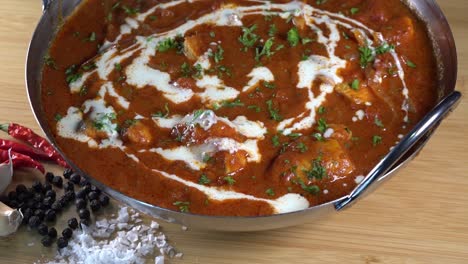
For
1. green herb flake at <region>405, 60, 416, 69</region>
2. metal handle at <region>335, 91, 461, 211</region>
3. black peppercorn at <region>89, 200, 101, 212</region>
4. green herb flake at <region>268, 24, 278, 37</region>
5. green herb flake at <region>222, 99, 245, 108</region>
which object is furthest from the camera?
A: green herb flake at <region>268, 24, 278, 37</region>

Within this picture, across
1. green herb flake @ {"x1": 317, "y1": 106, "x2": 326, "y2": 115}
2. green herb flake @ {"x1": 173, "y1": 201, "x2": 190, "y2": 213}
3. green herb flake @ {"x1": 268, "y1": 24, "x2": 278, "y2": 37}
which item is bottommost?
green herb flake @ {"x1": 173, "y1": 201, "x2": 190, "y2": 213}

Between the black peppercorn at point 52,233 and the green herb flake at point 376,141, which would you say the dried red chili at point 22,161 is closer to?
the black peppercorn at point 52,233

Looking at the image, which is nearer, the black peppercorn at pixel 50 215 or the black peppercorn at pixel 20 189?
the black peppercorn at pixel 50 215

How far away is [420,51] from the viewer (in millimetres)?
3795

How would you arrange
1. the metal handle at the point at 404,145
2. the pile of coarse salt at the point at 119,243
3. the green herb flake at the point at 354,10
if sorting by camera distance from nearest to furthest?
1. the metal handle at the point at 404,145
2. the pile of coarse salt at the point at 119,243
3. the green herb flake at the point at 354,10

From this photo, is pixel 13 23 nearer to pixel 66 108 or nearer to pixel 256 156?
pixel 66 108

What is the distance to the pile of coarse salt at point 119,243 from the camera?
312 centimetres

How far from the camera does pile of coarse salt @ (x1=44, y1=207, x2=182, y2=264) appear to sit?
3121 millimetres

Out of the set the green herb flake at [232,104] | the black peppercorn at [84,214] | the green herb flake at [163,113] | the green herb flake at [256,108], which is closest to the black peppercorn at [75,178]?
the black peppercorn at [84,214]

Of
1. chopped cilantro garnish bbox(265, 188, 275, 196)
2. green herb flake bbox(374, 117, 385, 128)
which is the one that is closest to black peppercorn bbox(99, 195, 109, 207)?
chopped cilantro garnish bbox(265, 188, 275, 196)

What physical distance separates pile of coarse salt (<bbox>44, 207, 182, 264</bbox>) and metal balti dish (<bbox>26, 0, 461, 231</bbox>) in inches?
15.6

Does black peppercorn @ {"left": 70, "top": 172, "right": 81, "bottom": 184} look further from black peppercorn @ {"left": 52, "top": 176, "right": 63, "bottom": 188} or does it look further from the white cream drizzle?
the white cream drizzle

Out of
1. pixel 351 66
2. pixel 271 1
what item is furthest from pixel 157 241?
pixel 271 1

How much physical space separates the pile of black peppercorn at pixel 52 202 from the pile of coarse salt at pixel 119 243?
5 cm
